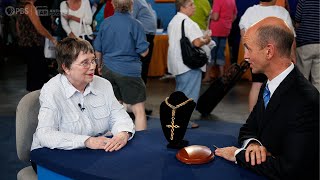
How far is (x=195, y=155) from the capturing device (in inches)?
76.6

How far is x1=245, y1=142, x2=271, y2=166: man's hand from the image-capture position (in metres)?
1.83

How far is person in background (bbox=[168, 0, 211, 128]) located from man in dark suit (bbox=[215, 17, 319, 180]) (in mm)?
2410

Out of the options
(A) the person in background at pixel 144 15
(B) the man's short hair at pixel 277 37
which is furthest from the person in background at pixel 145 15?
(B) the man's short hair at pixel 277 37

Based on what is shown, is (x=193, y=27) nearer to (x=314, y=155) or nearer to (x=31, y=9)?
(x=31, y=9)

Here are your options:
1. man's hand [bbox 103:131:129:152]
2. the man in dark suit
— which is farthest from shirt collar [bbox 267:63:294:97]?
man's hand [bbox 103:131:129:152]

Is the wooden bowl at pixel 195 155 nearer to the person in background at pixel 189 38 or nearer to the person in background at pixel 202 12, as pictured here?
the person in background at pixel 189 38

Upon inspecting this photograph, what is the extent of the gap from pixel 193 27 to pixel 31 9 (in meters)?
1.78

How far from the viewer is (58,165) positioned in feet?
6.42

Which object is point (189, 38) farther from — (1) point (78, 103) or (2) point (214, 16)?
(2) point (214, 16)

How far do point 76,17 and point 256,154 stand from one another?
391 cm

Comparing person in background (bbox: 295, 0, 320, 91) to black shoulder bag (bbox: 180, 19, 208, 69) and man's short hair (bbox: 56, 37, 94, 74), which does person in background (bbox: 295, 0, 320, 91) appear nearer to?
black shoulder bag (bbox: 180, 19, 208, 69)

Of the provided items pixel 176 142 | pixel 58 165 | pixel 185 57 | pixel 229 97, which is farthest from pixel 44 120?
pixel 229 97

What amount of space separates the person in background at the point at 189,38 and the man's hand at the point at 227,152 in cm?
245

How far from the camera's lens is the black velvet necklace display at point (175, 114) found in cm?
202
